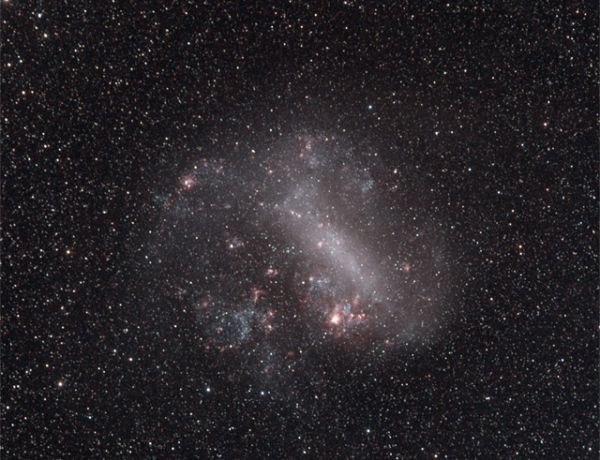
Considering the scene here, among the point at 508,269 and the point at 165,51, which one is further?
the point at 508,269

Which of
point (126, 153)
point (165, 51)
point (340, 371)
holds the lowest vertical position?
point (340, 371)

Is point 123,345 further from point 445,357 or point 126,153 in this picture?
point 445,357

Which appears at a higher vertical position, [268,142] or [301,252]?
[268,142]

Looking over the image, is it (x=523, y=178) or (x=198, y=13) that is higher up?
(x=198, y=13)

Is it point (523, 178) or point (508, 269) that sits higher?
point (523, 178)

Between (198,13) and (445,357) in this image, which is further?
(445,357)

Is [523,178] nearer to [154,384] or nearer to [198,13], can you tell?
[198,13]

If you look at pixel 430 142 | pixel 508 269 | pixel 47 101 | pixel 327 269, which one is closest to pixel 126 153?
pixel 47 101

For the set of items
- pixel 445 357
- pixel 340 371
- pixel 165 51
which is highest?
pixel 165 51

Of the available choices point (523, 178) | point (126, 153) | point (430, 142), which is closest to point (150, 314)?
point (126, 153)
